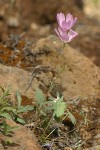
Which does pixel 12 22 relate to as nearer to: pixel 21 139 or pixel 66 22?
pixel 66 22

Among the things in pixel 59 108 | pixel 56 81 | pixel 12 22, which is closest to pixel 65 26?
pixel 59 108

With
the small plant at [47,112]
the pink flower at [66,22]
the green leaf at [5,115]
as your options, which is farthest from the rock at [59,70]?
the green leaf at [5,115]

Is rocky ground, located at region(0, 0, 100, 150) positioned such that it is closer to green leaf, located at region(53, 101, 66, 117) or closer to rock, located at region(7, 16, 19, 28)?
green leaf, located at region(53, 101, 66, 117)

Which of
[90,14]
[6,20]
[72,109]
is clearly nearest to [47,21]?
[6,20]

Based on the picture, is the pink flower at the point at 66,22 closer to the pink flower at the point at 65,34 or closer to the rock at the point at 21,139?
the pink flower at the point at 65,34

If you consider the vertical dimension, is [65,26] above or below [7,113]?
above
